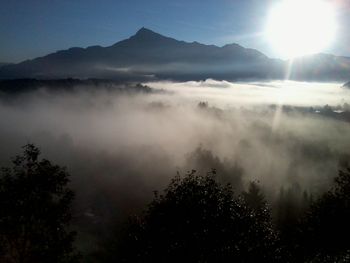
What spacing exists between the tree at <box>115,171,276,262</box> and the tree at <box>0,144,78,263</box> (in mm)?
8088

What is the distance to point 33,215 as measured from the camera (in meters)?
46.8

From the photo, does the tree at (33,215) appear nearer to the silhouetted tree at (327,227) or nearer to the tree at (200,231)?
the tree at (200,231)

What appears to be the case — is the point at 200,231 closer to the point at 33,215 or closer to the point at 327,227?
the point at 33,215

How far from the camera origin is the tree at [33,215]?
149ft

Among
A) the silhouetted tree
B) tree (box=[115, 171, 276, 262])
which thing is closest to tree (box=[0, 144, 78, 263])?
tree (box=[115, 171, 276, 262])

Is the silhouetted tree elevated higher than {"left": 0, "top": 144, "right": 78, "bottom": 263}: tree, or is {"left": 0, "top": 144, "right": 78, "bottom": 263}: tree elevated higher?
{"left": 0, "top": 144, "right": 78, "bottom": 263}: tree

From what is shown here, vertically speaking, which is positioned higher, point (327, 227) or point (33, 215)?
point (33, 215)

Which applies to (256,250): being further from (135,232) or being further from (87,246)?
(87,246)

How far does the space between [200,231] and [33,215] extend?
1712cm

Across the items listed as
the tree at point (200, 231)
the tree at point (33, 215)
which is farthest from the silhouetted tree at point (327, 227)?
the tree at point (33, 215)

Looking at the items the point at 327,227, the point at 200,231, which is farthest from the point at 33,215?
the point at 327,227

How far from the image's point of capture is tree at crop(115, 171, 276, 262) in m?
42.8

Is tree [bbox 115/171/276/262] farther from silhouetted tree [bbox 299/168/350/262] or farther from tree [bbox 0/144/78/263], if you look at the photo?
silhouetted tree [bbox 299/168/350/262]

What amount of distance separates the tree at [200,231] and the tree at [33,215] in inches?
318
